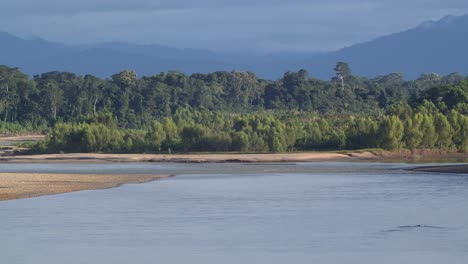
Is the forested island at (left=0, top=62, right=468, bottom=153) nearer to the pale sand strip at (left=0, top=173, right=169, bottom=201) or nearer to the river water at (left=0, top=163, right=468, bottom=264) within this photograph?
the pale sand strip at (left=0, top=173, right=169, bottom=201)

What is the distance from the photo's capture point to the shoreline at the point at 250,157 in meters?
82.6

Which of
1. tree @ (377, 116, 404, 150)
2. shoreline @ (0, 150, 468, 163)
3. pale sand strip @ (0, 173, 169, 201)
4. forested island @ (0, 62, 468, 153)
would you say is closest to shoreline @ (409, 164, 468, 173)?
shoreline @ (0, 150, 468, 163)

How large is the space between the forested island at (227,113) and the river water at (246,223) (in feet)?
119

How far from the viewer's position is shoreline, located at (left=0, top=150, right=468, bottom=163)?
82.6 metres

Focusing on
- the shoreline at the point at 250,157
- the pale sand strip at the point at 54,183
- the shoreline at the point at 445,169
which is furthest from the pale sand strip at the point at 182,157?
the pale sand strip at the point at 54,183

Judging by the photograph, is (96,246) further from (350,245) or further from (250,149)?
(250,149)

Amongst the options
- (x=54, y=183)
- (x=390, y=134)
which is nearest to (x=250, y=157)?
(x=390, y=134)

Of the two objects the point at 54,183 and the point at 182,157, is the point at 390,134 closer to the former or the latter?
the point at 182,157

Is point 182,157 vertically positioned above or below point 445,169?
above

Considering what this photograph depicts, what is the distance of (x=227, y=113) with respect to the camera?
130000mm

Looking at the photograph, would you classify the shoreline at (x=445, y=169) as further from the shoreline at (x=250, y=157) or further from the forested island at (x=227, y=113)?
the forested island at (x=227, y=113)

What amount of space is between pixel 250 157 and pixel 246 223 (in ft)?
160

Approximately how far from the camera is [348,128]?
Result: 93312 millimetres

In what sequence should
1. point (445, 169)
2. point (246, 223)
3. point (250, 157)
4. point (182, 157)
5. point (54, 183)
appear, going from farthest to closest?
point (182, 157), point (250, 157), point (445, 169), point (54, 183), point (246, 223)
